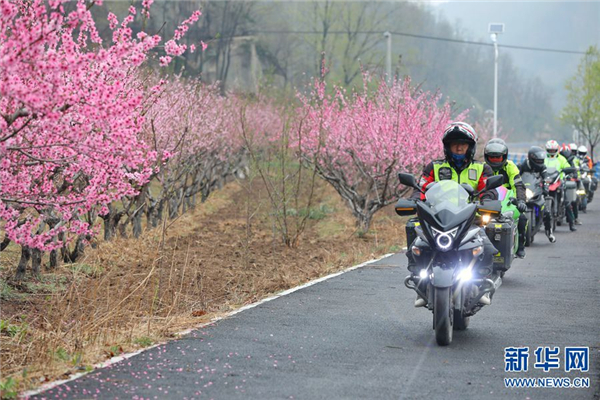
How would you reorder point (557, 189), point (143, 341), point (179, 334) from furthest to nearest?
point (557, 189)
point (179, 334)
point (143, 341)

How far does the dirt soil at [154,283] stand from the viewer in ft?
25.5

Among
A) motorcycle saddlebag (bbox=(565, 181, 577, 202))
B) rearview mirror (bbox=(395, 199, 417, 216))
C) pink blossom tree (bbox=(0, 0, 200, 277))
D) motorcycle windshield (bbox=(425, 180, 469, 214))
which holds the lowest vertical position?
motorcycle saddlebag (bbox=(565, 181, 577, 202))

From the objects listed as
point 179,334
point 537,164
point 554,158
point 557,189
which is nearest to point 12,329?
point 179,334

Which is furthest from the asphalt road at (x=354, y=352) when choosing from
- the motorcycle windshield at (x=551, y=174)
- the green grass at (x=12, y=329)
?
the motorcycle windshield at (x=551, y=174)

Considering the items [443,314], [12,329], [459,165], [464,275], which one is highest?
[459,165]

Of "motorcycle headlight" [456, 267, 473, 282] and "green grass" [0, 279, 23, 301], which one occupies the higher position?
"motorcycle headlight" [456, 267, 473, 282]

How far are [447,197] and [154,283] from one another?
474 centimetres

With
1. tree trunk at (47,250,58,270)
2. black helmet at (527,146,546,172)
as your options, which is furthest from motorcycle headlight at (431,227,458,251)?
black helmet at (527,146,546,172)

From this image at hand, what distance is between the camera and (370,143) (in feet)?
71.2

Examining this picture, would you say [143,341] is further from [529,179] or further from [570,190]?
[570,190]

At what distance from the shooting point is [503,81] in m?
153

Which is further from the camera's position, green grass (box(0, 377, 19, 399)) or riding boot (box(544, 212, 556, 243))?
riding boot (box(544, 212, 556, 243))

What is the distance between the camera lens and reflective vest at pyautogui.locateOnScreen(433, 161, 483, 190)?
926 centimetres

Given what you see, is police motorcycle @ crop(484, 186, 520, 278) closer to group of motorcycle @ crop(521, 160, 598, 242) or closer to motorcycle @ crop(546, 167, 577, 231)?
group of motorcycle @ crop(521, 160, 598, 242)
